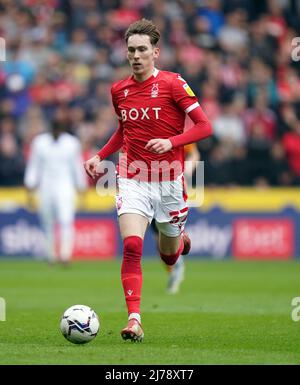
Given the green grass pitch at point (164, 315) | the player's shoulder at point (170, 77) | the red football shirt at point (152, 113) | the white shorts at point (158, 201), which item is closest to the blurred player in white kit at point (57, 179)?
the green grass pitch at point (164, 315)

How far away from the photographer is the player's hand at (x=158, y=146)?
8750 millimetres

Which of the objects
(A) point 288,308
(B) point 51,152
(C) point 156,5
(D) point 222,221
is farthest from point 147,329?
(C) point 156,5

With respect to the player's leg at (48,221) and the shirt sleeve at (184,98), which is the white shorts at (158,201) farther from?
the player's leg at (48,221)

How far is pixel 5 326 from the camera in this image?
33.6ft

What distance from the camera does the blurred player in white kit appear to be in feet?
64.1

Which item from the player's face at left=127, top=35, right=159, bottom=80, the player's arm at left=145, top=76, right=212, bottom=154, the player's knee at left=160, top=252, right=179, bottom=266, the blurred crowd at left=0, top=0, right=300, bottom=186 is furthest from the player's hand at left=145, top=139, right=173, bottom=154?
the blurred crowd at left=0, top=0, right=300, bottom=186

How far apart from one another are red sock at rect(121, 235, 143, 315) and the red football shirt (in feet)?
2.40

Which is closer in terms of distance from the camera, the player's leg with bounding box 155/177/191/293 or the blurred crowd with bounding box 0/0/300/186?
the player's leg with bounding box 155/177/191/293

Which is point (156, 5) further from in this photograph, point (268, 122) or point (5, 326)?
point (5, 326)

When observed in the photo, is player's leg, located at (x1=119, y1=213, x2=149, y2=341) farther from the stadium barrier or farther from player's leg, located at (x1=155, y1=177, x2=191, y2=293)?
the stadium barrier

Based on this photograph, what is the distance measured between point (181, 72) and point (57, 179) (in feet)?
15.8

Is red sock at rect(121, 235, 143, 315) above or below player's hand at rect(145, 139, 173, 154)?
below

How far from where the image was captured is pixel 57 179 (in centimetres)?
1988

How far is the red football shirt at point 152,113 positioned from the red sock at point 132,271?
731 mm
